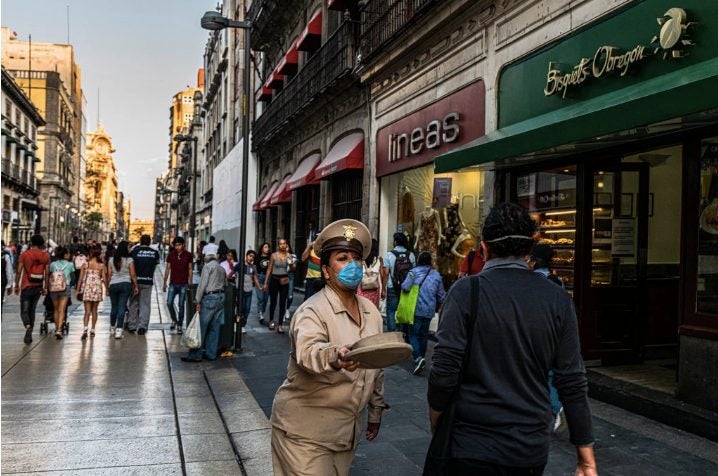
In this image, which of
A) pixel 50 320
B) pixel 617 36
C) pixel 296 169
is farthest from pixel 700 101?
pixel 296 169

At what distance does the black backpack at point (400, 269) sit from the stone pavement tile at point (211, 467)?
188 inches

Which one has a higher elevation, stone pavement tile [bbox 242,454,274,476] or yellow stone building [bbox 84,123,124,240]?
yellow stone building [bbox 84,123,124,240]

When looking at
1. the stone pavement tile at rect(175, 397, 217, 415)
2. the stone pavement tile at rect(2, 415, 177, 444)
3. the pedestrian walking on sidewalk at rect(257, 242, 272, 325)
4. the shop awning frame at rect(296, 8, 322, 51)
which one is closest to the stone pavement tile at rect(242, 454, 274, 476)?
the stone pavement tile at rect(2, 415, 177, 444)

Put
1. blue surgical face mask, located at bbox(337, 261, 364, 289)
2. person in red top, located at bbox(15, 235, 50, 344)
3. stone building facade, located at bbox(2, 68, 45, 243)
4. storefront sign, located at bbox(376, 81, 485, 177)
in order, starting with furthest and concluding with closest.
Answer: stone building facade, located at bbox(2, 68, 45, 243) < person in red top, located at bbox(15, 235, 50, 344) < storefront sign, located at bbox(376, 81, 485, 177) < blue surgical face mask, located at bbox(337, 261, 364, 289)

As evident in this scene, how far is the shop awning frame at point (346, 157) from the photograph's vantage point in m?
16.5

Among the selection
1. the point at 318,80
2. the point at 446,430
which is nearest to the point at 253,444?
the point at 446,430

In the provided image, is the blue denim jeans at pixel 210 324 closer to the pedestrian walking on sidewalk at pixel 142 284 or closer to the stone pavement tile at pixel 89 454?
the pedestrian walking on sidewalk at pixel 142 284

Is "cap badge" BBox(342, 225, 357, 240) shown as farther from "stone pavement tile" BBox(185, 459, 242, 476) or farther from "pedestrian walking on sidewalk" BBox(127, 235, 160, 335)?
"pedestrian walking on sidewalk" BBox(127, 235, 160, 335)

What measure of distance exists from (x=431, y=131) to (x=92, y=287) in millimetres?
6897

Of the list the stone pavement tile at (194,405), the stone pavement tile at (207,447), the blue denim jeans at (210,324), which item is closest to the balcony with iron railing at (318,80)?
the blue denim jeans at (210,324)

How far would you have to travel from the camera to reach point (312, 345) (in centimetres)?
276

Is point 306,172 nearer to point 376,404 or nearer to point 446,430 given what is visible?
point 376,404

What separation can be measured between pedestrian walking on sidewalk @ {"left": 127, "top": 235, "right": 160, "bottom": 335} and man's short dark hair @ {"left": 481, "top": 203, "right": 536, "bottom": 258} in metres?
10.6

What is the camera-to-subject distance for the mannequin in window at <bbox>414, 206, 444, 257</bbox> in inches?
514
